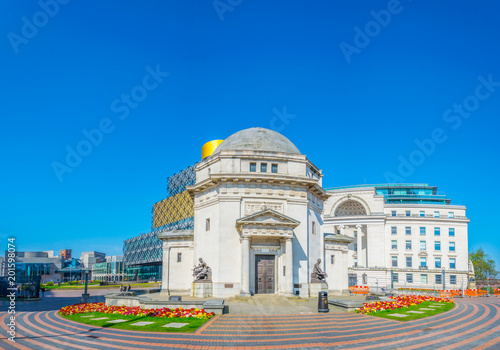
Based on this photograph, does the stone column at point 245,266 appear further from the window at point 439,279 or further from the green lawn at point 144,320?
the window at point 439,279

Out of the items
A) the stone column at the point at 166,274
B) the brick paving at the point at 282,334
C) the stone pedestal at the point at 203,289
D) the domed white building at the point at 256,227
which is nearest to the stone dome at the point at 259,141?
the domed white building at the point at 256,227

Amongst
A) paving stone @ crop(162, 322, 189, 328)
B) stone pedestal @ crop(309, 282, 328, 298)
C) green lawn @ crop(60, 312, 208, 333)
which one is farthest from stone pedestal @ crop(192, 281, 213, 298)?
paving stone @ crop(162, 322, 189, 328)

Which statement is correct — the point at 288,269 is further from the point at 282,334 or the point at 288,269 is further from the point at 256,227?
the point at 282,334

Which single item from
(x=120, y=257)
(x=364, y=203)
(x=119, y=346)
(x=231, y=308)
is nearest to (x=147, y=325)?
(x=119, y=346)

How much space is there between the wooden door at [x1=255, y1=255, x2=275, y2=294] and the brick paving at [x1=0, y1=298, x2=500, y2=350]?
9.44 meters

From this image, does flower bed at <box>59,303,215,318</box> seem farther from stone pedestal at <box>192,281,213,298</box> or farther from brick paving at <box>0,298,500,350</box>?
stone pedestal at <box>192,281,213,298</box>

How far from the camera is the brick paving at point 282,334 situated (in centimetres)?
→ 1584

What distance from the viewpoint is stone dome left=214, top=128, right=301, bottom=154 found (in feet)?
121

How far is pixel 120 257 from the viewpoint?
193m

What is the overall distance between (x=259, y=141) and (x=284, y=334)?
22.1 m

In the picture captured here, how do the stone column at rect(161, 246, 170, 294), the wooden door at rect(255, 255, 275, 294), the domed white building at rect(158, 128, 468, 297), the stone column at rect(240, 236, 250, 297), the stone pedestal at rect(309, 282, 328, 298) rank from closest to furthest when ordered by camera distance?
the stone column at rect(240, 236, 250, 297), the domed white building at rect(158, 128, 468, 297), the wooden door at rect(255, 255, 275, 294), the stone pedestal at rect(309, 282, 328, 298), the stone column at rect(161, 246, 170, 294)

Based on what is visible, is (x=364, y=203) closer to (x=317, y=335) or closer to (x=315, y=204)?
(x=315, y=204)

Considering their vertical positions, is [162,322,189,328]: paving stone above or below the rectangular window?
above

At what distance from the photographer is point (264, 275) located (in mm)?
32844
